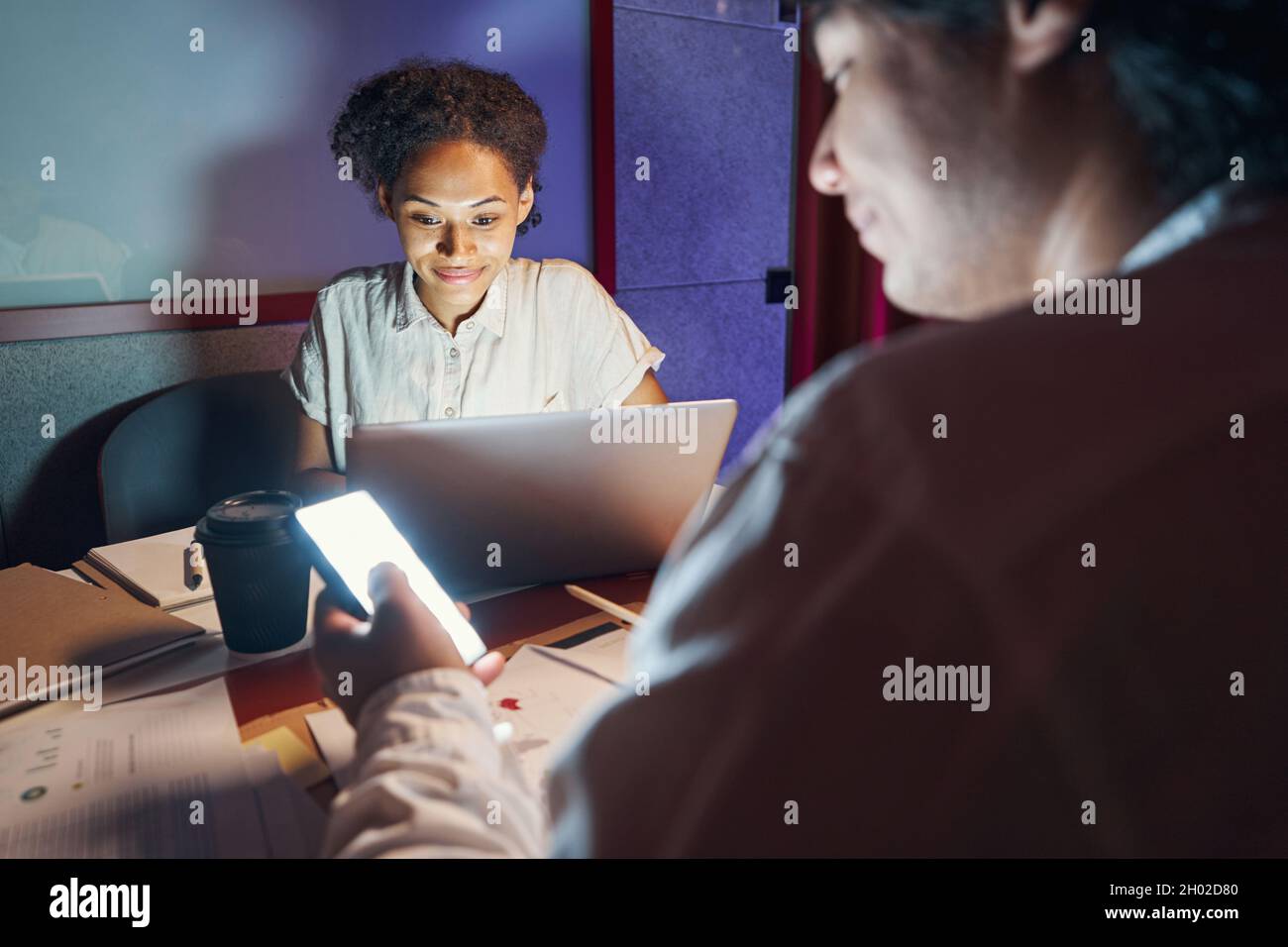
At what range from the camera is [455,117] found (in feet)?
5.49

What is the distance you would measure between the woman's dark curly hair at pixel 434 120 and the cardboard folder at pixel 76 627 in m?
0.95

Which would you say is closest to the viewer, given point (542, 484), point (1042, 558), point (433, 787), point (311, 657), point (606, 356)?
point (1042, 558)

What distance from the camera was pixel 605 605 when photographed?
1.07m

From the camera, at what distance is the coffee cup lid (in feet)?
2.91

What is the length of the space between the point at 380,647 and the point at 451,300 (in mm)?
1225

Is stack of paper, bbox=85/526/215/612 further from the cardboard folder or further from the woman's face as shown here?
the woman's face

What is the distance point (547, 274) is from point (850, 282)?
4.31ft

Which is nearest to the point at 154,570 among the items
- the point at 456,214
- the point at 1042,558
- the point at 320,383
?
the point at 320,383

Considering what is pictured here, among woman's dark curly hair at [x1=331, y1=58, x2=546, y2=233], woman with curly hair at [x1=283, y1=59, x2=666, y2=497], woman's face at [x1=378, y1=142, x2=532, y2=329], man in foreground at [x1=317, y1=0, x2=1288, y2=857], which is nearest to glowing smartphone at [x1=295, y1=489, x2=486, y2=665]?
man in foreground at [x1=317, y1=0, x2=1288, y2=857]

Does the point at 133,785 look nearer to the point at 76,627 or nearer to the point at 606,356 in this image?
the point at 76,627

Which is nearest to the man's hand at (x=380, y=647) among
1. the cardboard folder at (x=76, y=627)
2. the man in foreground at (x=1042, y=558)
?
the man in foreground at (x=1042, y=558)

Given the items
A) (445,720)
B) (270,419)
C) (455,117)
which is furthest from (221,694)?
(455,117)

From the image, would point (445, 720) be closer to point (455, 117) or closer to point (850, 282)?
point (455, 117)

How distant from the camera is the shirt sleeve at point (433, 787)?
50 centimetres
